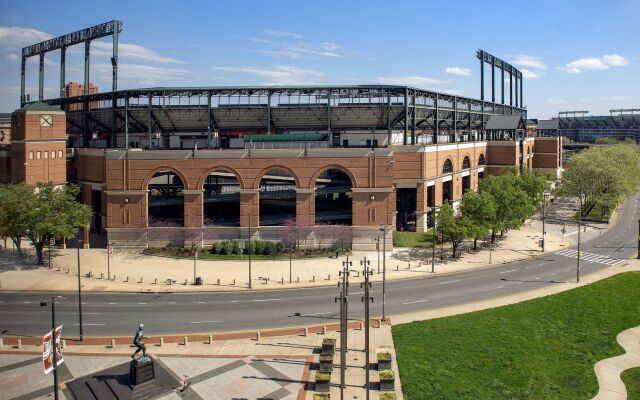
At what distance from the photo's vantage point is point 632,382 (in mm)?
30672

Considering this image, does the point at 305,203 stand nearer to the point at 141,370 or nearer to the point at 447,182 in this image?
the point at 447,182

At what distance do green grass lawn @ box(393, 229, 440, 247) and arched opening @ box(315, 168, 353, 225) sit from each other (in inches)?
274


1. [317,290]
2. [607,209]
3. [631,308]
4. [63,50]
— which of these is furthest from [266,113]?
[607,209]

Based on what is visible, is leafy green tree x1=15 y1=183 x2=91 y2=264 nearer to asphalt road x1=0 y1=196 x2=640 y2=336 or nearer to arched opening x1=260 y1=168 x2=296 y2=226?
asphalt road x1=0 y1=196 x2=640 y2=336

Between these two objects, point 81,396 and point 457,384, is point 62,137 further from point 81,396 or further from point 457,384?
point 457,384

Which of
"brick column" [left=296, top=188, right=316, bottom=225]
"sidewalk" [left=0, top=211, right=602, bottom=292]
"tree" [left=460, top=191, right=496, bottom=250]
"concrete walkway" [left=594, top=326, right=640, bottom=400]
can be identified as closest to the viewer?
"concrete walkway" [left=594, top=326, right=640, bottom=400]

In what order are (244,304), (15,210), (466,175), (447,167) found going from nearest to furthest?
(244,304) → (15,210) → (447,167) → (466,175)

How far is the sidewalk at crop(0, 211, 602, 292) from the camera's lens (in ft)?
160

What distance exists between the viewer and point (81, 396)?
2752 cm

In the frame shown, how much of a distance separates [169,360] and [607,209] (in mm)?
83235

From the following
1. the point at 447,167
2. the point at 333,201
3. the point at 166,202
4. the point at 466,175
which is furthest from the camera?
the point at 466,175

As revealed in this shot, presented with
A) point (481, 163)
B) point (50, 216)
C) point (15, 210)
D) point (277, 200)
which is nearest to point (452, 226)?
point (277, 200)

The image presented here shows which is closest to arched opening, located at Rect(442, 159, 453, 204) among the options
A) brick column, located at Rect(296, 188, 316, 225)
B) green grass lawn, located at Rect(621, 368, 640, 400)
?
brick column, located at Rect(296, 188, 316, 225)

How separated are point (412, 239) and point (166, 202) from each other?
1260 inches
